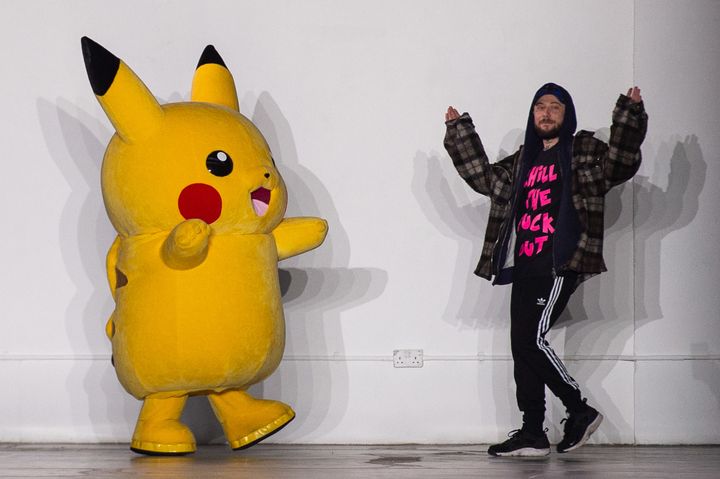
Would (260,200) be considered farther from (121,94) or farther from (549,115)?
(549,115)

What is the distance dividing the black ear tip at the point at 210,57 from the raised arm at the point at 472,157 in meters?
0.85

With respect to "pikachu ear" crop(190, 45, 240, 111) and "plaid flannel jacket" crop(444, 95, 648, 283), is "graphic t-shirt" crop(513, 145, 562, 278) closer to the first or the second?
"plaid flannel jacket" crop(444, 95, 648, 283)

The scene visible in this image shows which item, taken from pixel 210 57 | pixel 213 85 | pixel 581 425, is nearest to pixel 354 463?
pixel 581 425

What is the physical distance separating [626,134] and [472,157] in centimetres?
56

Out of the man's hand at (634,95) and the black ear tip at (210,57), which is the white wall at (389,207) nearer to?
the black ear tip at (210,57)

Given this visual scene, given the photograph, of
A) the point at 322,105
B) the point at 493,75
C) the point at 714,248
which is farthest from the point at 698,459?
the point at 322,105

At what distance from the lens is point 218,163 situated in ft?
11.1

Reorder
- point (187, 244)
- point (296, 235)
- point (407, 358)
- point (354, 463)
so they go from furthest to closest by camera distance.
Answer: point (407, 358)
point (296, 235)
point (354, 463)
point (187, 244)

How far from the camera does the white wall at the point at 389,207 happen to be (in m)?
4.05

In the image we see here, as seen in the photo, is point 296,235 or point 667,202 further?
point 667,202

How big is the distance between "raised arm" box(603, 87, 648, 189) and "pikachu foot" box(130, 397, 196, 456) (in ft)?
5.40

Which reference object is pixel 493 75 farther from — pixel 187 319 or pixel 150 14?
pixel 187 319

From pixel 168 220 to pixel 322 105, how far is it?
1020 mm

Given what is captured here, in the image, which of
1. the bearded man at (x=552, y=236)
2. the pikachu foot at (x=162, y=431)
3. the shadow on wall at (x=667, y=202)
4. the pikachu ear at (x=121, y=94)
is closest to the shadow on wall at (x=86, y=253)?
the pikachu foot at (x=162, y=431)
